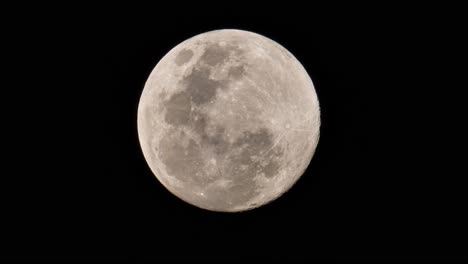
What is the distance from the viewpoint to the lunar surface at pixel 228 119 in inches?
187

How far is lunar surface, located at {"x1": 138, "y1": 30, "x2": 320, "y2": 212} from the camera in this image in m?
4.75

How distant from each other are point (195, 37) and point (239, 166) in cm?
183

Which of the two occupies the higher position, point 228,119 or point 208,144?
point 228,119

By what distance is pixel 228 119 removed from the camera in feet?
15.5

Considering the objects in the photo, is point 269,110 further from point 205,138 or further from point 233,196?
point 233,196

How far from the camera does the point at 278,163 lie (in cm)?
506

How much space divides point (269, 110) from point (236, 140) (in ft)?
1.66

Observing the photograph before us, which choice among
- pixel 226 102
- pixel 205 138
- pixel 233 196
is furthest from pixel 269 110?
pixel 233 196

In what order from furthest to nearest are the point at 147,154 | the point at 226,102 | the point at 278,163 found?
the point at 147,154, the point at 278,163, the point at 226,102

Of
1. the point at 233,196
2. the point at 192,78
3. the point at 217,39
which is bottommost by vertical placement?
the point at 233,196

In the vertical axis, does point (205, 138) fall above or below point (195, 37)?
below

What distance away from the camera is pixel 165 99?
4996 mm

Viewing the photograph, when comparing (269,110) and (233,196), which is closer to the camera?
(269,110)

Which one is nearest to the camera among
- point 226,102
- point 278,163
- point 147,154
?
point 226,102
